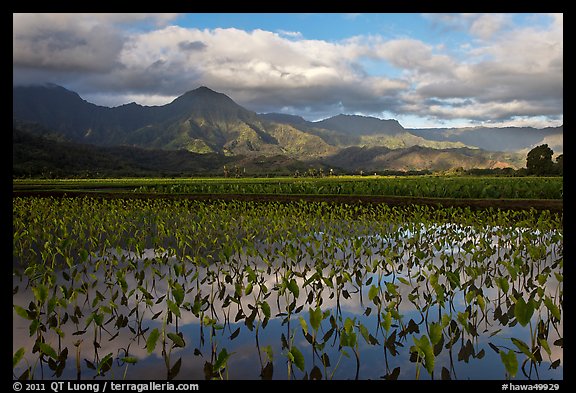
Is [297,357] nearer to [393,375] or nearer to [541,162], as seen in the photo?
[393,375]

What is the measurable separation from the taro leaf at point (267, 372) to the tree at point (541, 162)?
275 feet

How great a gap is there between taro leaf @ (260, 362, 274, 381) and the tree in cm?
8392

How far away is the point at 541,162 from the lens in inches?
2953

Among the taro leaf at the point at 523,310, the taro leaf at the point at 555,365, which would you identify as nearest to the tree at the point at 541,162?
the taro leaf at the point at 555,365

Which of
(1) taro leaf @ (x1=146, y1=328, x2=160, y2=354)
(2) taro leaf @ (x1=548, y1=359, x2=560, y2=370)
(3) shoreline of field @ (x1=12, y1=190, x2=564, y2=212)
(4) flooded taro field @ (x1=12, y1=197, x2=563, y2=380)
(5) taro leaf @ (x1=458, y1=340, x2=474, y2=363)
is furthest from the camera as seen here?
(3) shoreline of field @ (x1=12, y1=190, x2=564, y2=212)

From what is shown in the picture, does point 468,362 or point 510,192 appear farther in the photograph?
point 510,192

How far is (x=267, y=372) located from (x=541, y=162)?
87.2 m

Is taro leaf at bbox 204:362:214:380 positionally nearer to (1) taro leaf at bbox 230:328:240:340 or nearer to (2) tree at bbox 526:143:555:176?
(1) taro leaf at bbox 230:328:240:340

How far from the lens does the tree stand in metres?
73.7

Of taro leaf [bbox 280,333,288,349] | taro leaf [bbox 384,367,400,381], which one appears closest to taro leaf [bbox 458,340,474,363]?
taro leaf [bbox 384,367,400,381]
